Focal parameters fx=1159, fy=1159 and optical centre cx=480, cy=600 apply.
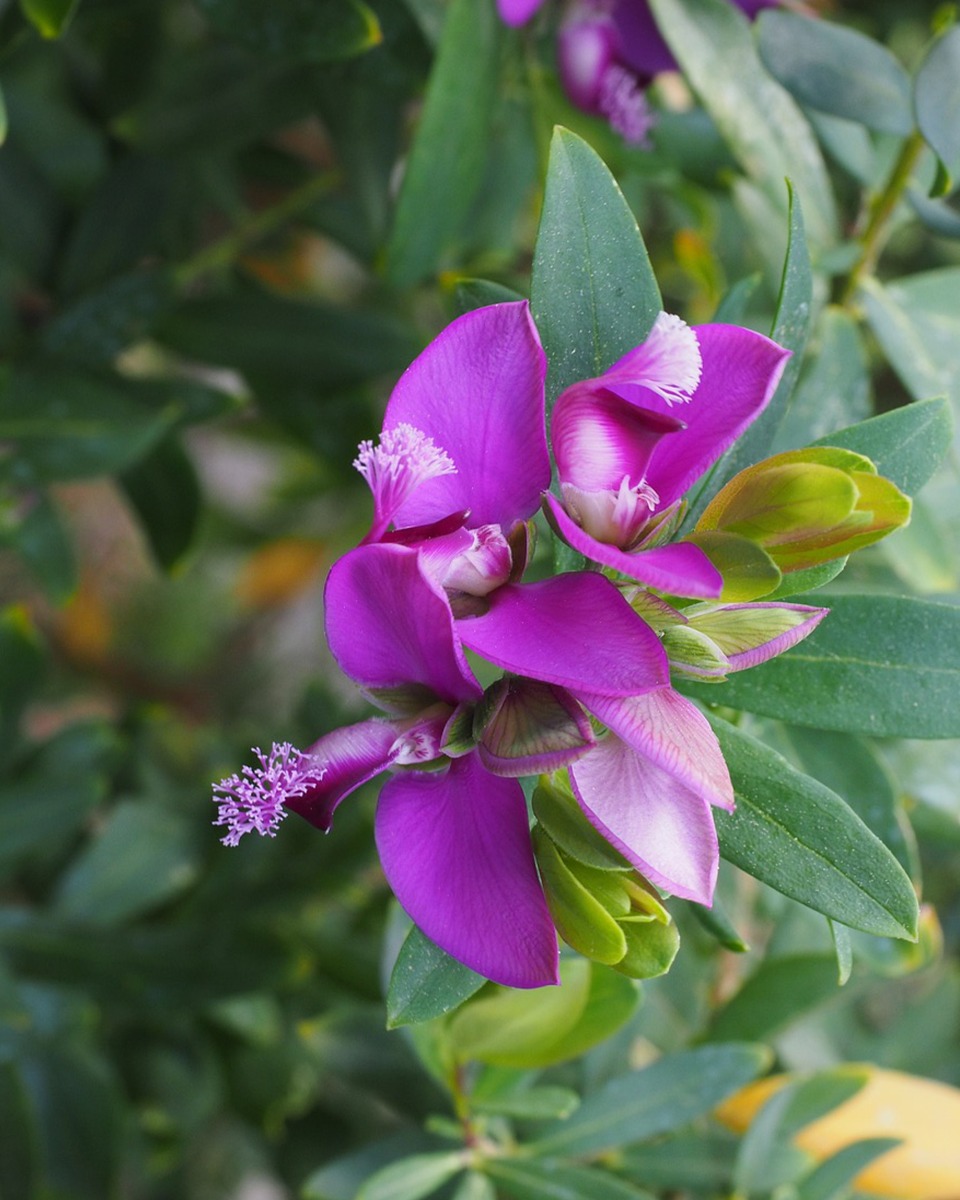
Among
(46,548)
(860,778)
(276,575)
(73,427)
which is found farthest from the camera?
(276,575)

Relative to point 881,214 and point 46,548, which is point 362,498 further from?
point 881,214

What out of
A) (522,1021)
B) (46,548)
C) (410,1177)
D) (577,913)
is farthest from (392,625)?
(46,548)

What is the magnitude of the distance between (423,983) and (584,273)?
0.39 meters

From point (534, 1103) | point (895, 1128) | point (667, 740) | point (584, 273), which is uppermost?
point (584, 273)

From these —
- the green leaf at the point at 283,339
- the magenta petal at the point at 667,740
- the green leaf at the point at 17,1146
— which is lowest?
the green leaf at the point at 17,1146

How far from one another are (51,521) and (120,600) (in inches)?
51.9

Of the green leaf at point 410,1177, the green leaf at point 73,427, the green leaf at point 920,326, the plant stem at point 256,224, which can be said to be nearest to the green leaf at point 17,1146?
the green leaf at point 410,1177

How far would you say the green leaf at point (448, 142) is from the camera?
90 centimetres

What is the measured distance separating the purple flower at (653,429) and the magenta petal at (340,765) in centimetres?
14

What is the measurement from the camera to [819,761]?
A: 797 mm

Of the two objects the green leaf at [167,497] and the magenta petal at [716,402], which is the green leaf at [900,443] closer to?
the magenta petal at [716,402]

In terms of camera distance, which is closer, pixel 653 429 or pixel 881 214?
pixel 653 429

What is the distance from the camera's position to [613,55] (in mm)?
987

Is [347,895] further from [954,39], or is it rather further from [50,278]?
[954,39]
